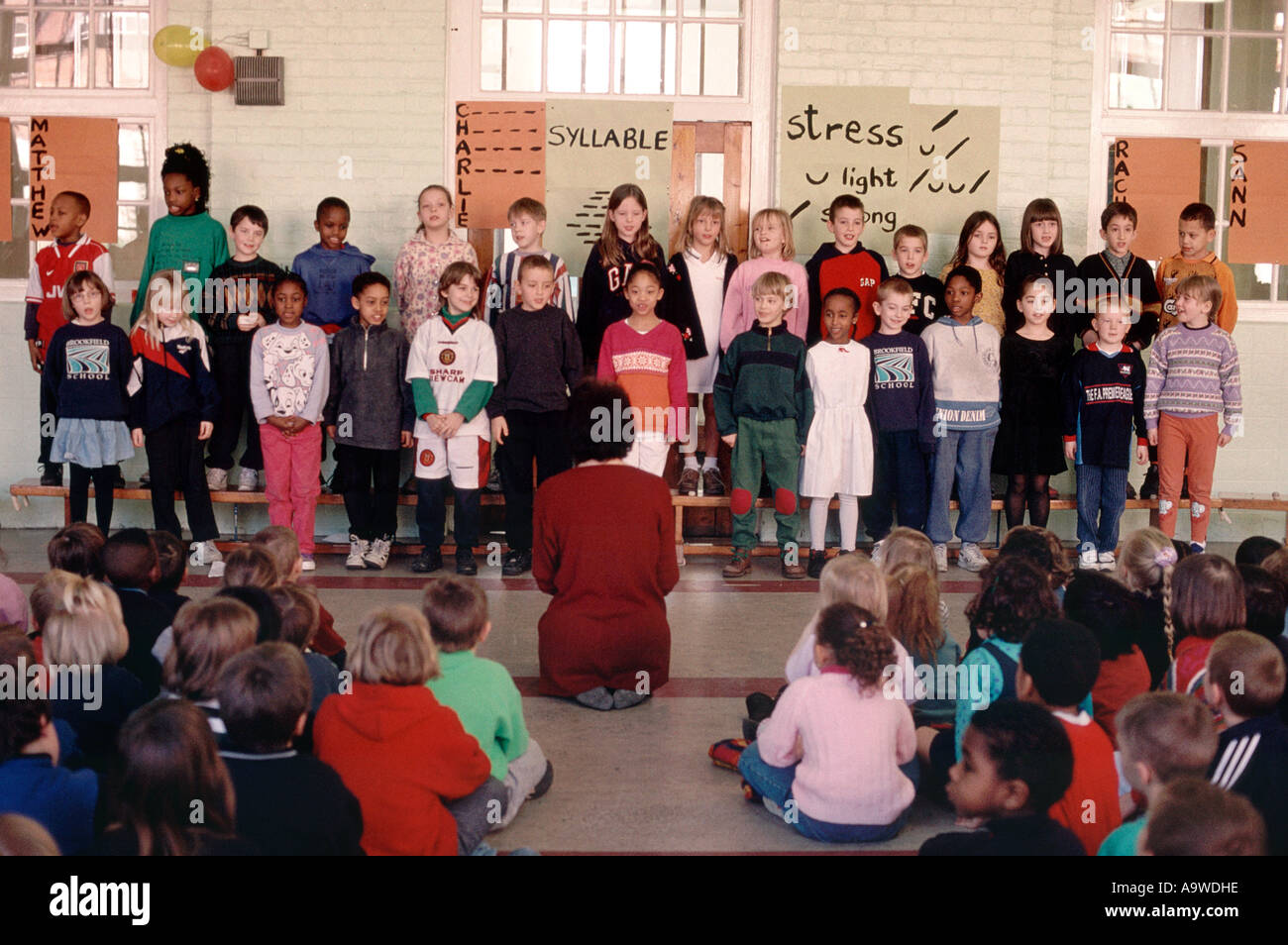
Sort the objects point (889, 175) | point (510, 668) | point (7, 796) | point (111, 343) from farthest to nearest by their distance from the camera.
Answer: point (889, 175), point (111, 343), point (510, 668), point (7, 796)

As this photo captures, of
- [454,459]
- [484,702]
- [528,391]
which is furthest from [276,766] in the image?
[528,391]

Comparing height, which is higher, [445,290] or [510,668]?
[445,290]

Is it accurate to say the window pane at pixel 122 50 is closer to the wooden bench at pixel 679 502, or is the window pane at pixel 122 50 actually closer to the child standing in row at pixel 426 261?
the child standing in row at pixel 426 261

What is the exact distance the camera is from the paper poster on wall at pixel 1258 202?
826 cm

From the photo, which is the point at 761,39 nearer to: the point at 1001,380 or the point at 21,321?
the point at 1001,380

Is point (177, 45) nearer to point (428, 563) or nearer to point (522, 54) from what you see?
point (522, 54)

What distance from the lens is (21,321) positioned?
802cm

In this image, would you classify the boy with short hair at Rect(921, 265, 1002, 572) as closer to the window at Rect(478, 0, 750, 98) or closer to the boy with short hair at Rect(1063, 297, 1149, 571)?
the boy with short hair at Rect(1063, 297, 1149, 571)

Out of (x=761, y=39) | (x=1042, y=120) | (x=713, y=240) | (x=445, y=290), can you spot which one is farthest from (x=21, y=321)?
(x=1042, y=120)

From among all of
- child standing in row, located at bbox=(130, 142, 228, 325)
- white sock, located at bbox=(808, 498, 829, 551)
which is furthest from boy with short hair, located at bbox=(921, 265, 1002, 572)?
child standing in row, located at bbox=(130, 142, 228, 325)

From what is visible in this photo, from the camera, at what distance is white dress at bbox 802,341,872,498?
705 centimetres

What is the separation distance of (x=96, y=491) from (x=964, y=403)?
15.9ft

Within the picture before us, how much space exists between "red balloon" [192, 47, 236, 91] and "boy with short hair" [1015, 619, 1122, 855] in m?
6.14
